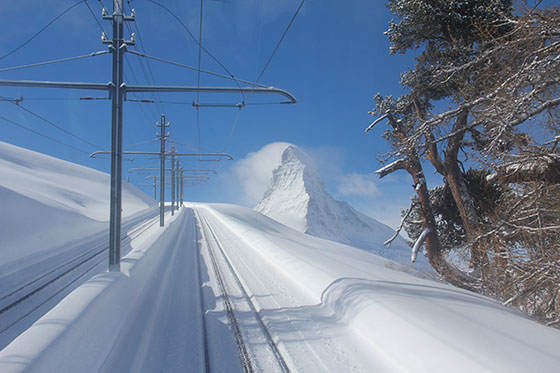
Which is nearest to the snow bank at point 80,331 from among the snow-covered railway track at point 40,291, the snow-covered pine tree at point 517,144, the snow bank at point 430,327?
the snow-covered railway track at point 40,291

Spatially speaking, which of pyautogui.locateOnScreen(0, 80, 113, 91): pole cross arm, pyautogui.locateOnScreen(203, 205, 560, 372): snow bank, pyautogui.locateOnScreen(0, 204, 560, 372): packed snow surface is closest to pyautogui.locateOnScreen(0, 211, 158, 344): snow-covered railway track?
pyautogui.locateOnScreen(0, 204, 560, 372): packed snow surface

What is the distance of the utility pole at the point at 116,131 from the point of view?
6.85 m

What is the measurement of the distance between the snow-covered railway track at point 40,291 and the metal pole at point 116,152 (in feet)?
6.59

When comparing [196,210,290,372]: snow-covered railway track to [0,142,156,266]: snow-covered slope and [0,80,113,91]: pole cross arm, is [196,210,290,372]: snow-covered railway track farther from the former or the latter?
[0,142,156,266]: snow-covered slope

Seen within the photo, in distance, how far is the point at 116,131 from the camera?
7.07 meters

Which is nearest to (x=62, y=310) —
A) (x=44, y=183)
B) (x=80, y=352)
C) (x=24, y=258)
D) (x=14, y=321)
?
(x=80, y=352)

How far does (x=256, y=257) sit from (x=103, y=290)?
7213 mm

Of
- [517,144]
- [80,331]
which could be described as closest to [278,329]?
[80,331]

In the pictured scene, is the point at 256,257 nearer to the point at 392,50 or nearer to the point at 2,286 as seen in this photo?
the point at 2,286

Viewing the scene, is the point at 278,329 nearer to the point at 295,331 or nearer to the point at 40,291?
the point at 295,331

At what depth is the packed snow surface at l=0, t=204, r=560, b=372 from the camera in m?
3.23

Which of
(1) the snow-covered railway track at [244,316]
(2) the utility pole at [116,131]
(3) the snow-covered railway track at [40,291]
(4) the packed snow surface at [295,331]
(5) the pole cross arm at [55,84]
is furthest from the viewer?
(2) the utility pole at [116,131]

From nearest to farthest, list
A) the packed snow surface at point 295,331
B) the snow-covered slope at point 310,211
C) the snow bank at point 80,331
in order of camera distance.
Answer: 1. the snow bank at point 80,331
2. the packed snow surface at point 295,331
3. the snow-covered slope at point 310,211

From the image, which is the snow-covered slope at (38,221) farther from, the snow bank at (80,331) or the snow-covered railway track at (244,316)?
the snow bank at (80,331)
